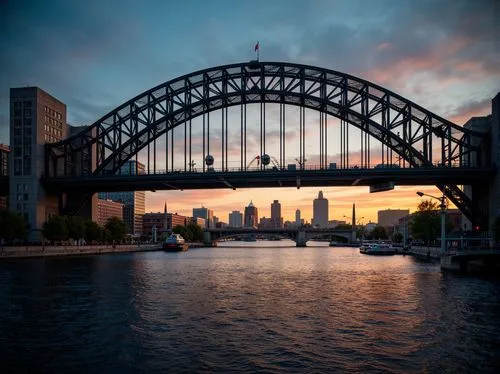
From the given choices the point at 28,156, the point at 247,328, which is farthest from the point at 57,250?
the point at 247,328

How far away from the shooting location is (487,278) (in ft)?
197

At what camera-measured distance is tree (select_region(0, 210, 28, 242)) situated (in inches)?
3802

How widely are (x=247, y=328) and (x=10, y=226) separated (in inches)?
3204

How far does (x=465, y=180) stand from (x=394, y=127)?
19364 mm

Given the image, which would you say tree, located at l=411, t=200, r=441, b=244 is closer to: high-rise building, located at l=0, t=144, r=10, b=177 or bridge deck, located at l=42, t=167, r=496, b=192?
bridge deck, located at l=42, t=167, r=496, b=192

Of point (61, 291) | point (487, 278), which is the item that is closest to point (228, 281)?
point (61, 291)

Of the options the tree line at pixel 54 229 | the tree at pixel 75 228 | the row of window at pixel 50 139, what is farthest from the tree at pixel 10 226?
the row of window at pixel 50 139

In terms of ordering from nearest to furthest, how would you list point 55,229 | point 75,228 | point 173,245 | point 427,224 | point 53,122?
point 55,229
point 75,228
point 53,122
point 427,224
point 173,245

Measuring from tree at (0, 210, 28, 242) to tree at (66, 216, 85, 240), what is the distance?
13.6m

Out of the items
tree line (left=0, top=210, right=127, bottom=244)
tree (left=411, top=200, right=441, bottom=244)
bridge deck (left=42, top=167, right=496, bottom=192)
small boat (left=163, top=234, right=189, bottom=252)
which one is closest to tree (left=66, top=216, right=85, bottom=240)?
tree line (left=0, top=210, right=127, bottom=244)

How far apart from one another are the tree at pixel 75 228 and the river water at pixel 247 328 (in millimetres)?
65263

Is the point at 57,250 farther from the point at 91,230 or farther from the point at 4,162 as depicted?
the point at 4,162

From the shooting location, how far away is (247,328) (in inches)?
1171

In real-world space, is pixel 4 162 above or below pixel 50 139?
below
